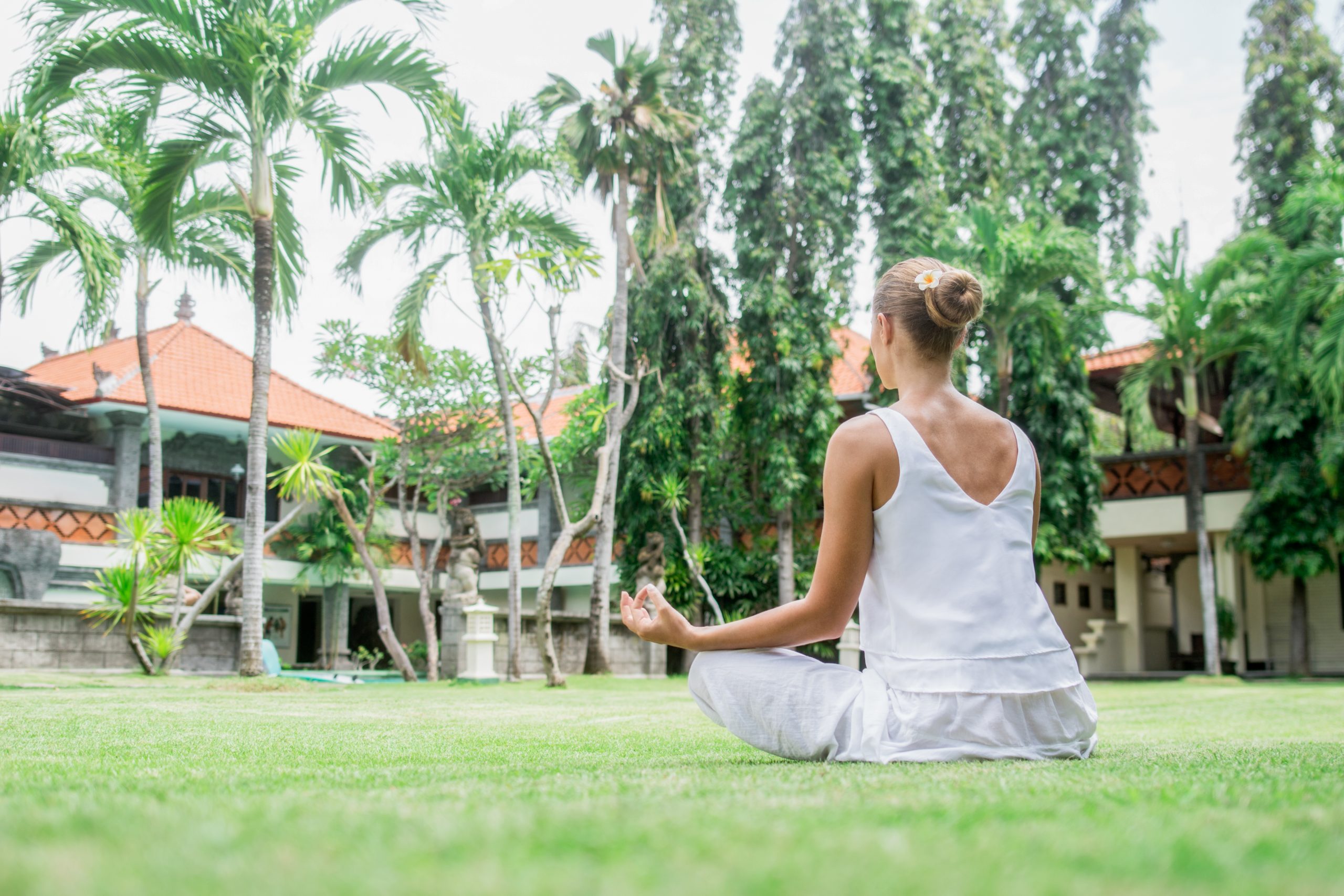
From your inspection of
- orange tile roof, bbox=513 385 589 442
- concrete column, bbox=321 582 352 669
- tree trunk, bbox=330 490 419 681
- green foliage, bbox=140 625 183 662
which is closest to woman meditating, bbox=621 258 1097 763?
green foliage, bbox=140 625 183 662

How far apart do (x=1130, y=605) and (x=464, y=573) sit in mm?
13291

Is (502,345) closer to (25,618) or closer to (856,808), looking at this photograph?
(25,618)

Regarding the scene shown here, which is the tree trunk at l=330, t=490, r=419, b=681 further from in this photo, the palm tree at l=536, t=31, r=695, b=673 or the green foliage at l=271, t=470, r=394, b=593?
the green foliage at l=271, t=470, r=394, b=593

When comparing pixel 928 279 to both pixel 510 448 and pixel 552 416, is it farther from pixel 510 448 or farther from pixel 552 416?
pixel 552 416

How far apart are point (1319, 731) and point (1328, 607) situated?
19854 mm

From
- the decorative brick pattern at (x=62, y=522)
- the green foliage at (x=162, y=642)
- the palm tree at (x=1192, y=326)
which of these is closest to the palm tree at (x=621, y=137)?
the green foliage at (x=162, y=642)

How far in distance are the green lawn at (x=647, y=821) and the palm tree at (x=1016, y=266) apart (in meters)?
15.0

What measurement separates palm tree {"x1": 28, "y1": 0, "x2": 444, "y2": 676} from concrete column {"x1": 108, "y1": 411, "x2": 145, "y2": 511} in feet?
35.6

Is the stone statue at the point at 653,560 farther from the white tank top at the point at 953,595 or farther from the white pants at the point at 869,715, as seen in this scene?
the white tank top at the point at 953,595

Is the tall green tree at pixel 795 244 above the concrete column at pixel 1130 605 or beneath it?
above

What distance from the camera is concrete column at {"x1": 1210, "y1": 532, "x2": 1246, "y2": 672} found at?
20688 millimetres

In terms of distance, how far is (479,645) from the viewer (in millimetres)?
15820

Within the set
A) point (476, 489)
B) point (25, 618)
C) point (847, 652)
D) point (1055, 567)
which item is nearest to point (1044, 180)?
point (1055, 567)

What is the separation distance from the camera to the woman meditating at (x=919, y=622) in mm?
2719
